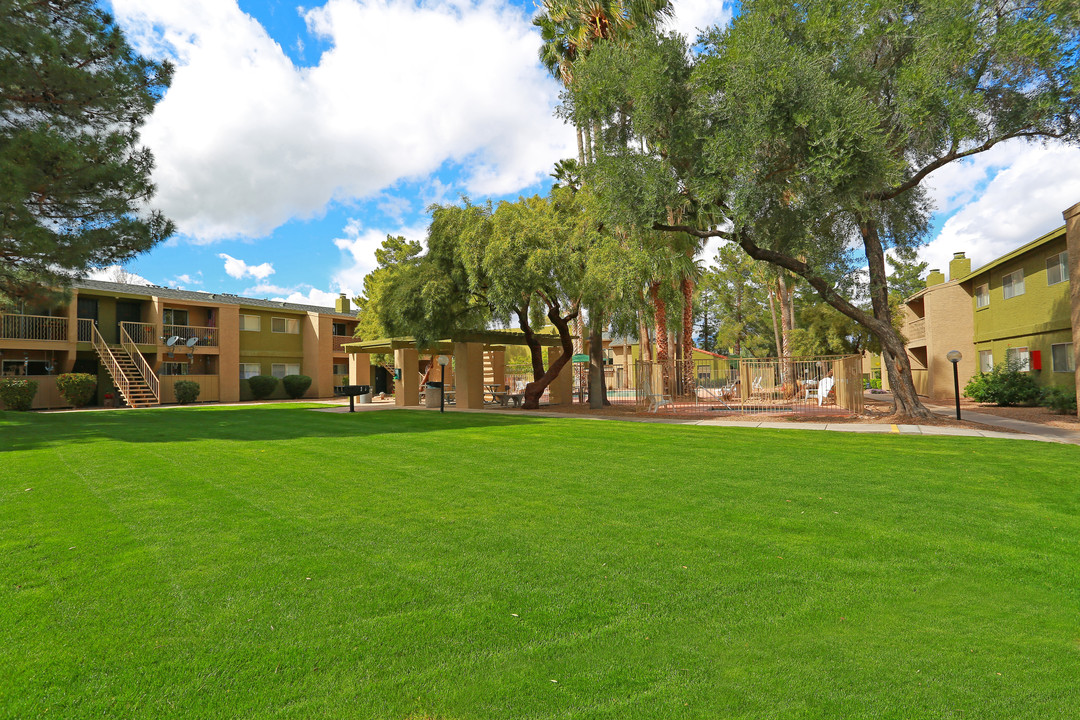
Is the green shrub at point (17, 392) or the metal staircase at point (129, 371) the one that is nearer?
the green shrub at point (17, 392)

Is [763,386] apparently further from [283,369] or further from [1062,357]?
[283,369]

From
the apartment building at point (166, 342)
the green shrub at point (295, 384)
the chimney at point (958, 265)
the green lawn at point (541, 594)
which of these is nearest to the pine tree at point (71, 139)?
the green lawn at point (541, 594)

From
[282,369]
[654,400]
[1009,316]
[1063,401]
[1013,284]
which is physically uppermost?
[1013,284]

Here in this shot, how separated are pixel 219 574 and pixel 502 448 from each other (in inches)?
283

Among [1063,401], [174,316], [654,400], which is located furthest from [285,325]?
[1063,401]

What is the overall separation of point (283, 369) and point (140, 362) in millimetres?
8335

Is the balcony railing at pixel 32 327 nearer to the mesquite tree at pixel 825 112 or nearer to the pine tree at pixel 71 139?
the pine tree at pixel 71 139

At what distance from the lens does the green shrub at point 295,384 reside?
3541cm

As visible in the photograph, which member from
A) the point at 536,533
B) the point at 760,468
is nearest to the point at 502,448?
the point at 760,468

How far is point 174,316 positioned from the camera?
109 ft

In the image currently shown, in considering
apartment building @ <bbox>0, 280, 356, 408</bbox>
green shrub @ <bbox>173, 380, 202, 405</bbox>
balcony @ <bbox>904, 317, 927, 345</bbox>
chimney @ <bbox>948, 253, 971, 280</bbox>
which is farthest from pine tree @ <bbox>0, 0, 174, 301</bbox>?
chimney @ <bbox>948, 253, 971, 280</bbox>

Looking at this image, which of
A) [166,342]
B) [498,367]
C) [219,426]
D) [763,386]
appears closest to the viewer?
[219,426]

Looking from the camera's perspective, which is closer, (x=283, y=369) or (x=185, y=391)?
(x=185, y=391)

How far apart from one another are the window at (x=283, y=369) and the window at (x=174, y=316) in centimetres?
→ 549
